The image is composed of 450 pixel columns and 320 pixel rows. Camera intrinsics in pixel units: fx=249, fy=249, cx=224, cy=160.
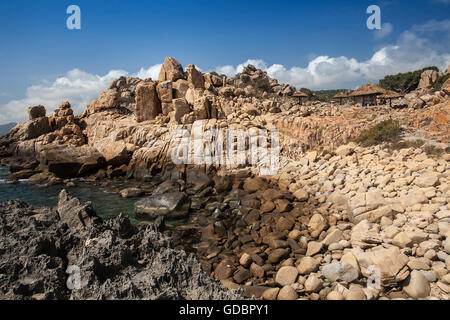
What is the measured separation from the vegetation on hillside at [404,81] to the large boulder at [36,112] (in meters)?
65.8

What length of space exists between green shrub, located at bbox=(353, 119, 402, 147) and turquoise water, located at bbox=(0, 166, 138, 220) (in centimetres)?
1585

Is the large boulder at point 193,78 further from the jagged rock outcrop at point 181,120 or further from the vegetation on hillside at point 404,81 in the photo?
the vegetation on hillside at point 404,81

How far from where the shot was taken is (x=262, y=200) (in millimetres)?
14852

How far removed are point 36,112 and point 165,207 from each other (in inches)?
1445

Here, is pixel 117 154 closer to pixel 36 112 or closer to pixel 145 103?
pixel 145 103

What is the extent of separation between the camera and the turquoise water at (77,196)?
17156mm

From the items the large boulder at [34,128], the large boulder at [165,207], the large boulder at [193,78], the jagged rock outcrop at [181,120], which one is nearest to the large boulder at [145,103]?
the jagged rock outcrop at [181,120]

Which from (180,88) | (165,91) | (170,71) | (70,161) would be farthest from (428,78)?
(70,161)

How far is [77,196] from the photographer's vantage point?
66.3 ft

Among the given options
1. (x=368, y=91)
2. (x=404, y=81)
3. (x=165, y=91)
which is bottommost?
(x=368, y=91)
